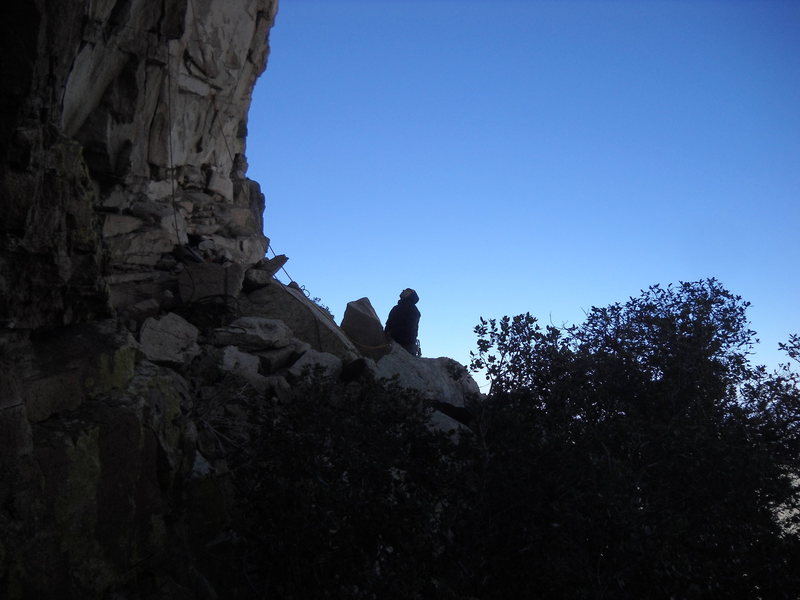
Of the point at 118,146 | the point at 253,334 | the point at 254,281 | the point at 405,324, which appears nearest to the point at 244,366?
the point at 253,334

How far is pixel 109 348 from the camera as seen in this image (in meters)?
7.20

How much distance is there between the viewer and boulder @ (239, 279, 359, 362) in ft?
49.5

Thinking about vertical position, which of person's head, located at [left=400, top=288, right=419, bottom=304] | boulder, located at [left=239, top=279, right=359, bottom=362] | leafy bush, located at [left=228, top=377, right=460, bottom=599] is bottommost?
leafy bush, located at [left=228, top=377, right=460, bottom=599]

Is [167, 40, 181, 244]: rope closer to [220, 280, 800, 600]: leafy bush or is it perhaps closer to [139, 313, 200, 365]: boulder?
[139, 313, 200, 365]: boulder

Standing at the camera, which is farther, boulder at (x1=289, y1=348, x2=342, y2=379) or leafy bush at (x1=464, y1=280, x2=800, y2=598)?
boulder at (x1=289, y1=348, x2=342, y2=379)

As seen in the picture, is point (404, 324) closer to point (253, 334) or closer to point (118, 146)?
point (253, 334)

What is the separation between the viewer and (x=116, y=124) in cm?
1384

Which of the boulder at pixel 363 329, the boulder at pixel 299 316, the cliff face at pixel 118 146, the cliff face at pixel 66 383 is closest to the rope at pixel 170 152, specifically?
the cliff face at pixel 118 146

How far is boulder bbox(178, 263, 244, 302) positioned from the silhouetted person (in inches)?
166

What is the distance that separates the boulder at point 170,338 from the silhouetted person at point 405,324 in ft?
18.6

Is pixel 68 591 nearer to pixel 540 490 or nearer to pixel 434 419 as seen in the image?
pixel 540 490

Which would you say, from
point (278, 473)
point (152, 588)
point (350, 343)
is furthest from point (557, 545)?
point (350, 343)

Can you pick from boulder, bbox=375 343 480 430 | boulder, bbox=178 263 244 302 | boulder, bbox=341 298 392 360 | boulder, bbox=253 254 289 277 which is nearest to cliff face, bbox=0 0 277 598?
boulder, bbox=178 263 244 302

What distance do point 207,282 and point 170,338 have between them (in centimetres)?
231
